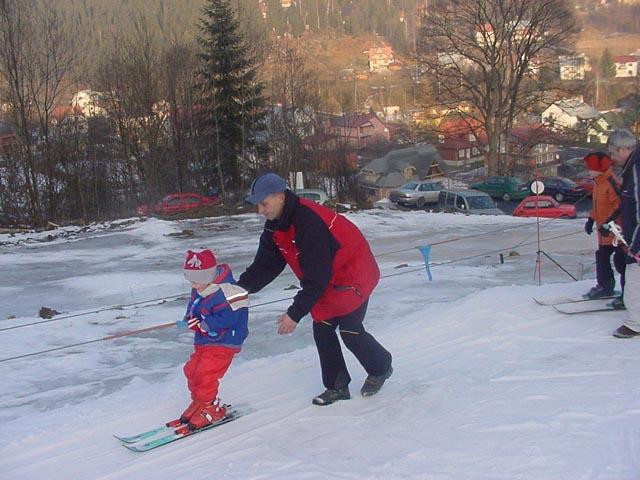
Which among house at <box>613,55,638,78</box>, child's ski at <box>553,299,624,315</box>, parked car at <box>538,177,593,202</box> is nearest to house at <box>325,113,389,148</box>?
parked car at <box>538,177,593,202</box>

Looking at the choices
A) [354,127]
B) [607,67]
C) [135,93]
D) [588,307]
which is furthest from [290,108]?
[607,67]

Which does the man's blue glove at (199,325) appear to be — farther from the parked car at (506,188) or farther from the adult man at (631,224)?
the parked car at (506,188)

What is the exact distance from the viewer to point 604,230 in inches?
259

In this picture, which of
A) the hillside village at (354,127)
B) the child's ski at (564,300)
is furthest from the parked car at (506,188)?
the child's ski at (564,300)

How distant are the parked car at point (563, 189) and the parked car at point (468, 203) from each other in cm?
1542

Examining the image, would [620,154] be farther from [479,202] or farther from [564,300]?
[479,202]

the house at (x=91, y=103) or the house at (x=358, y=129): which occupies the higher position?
the house at (x=91, y=103)

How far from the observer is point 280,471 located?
3.82 meters

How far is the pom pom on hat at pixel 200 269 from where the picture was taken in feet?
14.1

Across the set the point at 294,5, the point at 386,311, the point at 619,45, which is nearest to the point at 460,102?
the point at 386,311

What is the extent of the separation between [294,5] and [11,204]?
6725 inches

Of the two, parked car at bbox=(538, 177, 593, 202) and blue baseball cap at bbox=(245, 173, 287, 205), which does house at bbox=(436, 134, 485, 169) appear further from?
blue baseball cap at bbox=(245, 173, 287, 205)

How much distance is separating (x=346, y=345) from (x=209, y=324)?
0.99 meters

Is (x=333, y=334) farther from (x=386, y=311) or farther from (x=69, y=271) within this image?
(x=69, y=271)
